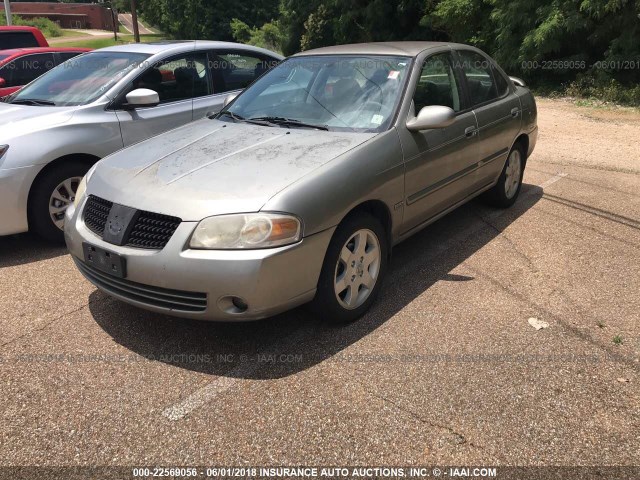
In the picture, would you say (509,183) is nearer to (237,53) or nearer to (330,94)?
(330,94)

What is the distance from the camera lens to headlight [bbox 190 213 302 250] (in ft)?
9.21

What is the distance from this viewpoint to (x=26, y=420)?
2.61m

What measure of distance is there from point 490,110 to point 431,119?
4.57 feet

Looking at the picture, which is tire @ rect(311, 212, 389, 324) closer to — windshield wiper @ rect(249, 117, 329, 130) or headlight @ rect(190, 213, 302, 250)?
headlight @ rect(190, 213, 302, 250)

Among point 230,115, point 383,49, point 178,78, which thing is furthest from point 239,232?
point 178,78

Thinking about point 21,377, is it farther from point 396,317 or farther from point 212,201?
point 396,317

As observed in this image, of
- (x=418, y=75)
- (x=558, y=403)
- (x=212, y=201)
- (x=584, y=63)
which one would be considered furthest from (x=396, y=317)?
(x=584, y=63)

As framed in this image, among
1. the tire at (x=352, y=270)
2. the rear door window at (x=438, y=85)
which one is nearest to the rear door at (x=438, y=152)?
the rear door window at (x=438, y=85)

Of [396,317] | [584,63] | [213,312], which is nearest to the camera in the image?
[213,312]

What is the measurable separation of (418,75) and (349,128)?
29.4 inches

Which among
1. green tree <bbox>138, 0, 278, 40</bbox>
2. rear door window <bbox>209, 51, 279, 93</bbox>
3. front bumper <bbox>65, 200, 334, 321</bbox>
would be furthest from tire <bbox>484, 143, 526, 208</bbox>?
green tree <bbox>138, 0, 278, 40</bbox>

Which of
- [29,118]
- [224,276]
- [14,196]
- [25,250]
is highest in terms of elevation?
[29,118]

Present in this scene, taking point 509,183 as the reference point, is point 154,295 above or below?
above

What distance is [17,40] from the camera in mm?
10211
